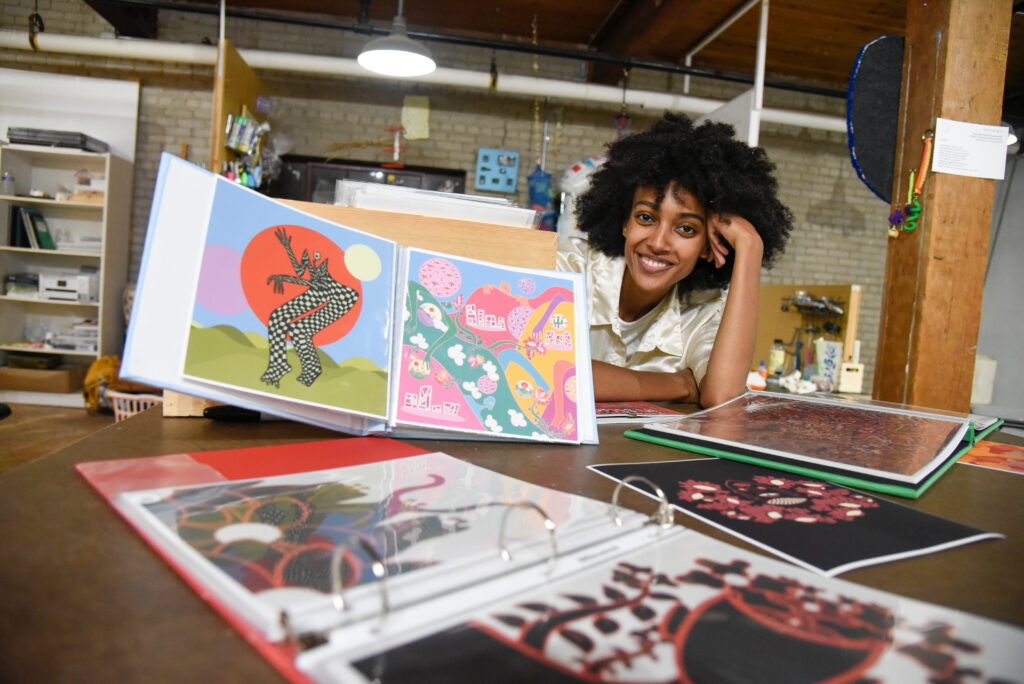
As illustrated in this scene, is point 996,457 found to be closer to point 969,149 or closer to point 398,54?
point 969,149

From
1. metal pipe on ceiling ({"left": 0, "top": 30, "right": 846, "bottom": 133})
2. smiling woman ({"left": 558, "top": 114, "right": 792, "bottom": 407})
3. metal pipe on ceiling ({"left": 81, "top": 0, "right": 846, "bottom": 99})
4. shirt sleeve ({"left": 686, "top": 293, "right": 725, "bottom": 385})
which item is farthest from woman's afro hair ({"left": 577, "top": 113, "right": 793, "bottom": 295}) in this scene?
metal pipe on ceiling ({"left": 0, "top": 30, "right": 846, "bottom": 133})

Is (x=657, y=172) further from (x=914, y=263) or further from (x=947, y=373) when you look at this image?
(x=947, y=373)

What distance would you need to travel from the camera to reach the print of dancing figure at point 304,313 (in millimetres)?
677

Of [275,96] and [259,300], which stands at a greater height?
[275,96]

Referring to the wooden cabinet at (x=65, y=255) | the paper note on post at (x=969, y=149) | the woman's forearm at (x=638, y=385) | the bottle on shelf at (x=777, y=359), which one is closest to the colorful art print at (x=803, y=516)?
the woman's forearm at (x=638, y=385)

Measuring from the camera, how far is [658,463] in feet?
2.34

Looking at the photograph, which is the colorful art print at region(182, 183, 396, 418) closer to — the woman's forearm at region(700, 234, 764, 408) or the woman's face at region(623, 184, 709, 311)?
the woman's forearm at region(700, 234, 764, 408)

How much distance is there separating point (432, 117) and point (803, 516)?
18.0 feet

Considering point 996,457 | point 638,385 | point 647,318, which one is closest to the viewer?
point 996,457

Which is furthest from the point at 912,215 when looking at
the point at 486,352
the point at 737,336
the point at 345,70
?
the point at 345,70

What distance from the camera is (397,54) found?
3.74 m

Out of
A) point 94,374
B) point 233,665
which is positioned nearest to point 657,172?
point 233,665

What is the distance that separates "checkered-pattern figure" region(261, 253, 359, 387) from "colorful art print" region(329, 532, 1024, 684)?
0.43 m

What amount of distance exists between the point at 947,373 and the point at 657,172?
139 centimetres
